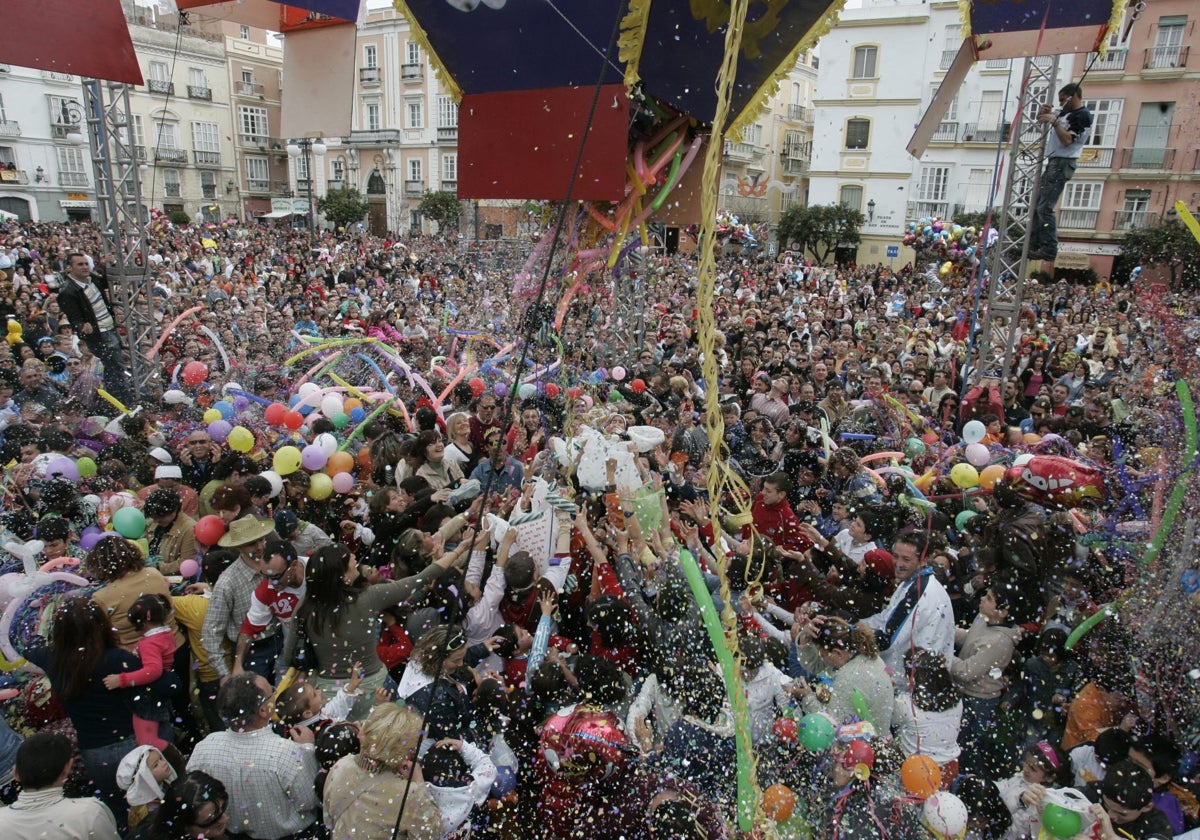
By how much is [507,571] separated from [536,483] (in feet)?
2.22

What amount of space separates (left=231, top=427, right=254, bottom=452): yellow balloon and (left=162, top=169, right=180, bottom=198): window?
3618 cm

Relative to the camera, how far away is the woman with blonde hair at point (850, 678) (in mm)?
2682

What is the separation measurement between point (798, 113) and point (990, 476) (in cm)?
3390

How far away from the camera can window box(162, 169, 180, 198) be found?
34.0 m

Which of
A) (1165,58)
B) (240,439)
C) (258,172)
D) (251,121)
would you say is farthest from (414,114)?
(240,439)

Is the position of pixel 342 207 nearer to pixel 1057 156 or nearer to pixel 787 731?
pixel 1057 156

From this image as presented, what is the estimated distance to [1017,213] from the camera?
6.62 metres

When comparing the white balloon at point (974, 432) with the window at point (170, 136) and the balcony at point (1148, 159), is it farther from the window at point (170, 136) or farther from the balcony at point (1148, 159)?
the window at point (170, 136)

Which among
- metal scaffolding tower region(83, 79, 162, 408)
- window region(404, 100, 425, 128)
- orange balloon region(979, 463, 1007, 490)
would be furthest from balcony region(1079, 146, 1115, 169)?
window region(404, 100, 425, 128)

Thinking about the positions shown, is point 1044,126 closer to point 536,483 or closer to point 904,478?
point 904,478

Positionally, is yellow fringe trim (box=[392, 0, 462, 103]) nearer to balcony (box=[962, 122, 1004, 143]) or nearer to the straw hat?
the straw hat

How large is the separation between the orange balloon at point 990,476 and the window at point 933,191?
2324 centimetres

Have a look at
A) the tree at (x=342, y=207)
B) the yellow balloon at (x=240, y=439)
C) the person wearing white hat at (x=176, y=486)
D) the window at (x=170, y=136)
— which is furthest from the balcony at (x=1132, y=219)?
the window at (x=170, y=136)

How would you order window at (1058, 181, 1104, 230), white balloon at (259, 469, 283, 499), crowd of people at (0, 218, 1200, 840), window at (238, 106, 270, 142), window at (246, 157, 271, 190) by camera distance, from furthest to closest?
window at (246, 157, 271, 190), window at (238, 106, 270, 142), window at (1058, 181, 1104, 230), white balloon at (259, 469, 283, 499), crowd of people at (0, 218, 1200, 840)
